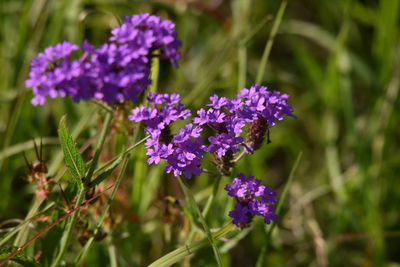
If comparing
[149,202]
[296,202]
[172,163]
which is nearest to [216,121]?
[172,163]

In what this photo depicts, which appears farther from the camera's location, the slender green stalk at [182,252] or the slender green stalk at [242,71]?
the slender green stalk at [242,71]

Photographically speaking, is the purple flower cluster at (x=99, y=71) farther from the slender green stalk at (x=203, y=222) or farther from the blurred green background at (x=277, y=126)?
the blurred green background at (x=277, y=126)

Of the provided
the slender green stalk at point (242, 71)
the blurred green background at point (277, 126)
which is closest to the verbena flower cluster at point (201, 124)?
the blurred green background at point (277, 126)

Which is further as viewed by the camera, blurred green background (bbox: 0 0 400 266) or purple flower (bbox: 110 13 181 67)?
blurred green background (bbox: 0 0 400 266)

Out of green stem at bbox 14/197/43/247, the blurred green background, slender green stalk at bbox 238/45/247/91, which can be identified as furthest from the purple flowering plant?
slender green stalk at bbox 238/45/247/91

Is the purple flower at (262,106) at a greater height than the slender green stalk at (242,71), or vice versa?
the slender green stalk at (242,71)

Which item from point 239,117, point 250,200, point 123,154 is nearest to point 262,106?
point 239,117

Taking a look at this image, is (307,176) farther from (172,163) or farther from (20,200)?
(172,163)

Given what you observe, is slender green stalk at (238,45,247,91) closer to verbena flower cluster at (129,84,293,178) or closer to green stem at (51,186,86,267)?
verbena flower cluster at (129,84,293,178)
